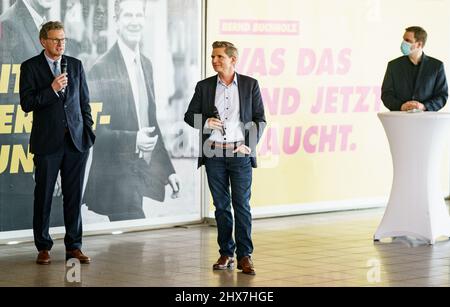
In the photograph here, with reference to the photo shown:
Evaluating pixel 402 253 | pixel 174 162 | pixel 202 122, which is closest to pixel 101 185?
pixel 174 162

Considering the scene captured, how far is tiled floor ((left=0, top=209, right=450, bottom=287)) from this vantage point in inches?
295

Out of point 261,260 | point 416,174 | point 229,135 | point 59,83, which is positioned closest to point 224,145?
point 229,135

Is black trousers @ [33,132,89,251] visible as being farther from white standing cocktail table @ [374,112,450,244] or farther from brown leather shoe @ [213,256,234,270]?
white standing cocktail table @ [374,112,450,244]

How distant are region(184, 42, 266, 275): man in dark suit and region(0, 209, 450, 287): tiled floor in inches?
13.7

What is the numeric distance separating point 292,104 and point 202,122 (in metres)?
3.66

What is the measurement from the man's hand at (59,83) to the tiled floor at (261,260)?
1386mm

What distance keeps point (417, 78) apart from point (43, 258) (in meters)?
3.78

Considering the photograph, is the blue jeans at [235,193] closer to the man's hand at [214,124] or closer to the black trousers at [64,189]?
the man's hand at [214,124]

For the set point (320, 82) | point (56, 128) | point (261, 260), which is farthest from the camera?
point (320, 82)

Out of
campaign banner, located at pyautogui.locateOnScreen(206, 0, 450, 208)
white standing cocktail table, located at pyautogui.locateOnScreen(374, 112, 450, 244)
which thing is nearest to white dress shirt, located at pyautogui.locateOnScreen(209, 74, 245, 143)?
white standing cocktail table, located at pyautogui.locateOnScreen(374, 112, 450, 244)

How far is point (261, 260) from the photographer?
8445 mm

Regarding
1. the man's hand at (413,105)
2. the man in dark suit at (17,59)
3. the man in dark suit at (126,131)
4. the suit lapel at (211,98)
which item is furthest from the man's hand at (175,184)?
the suit lapel at (211,98)

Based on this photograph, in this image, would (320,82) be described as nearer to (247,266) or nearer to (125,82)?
(125,82)
